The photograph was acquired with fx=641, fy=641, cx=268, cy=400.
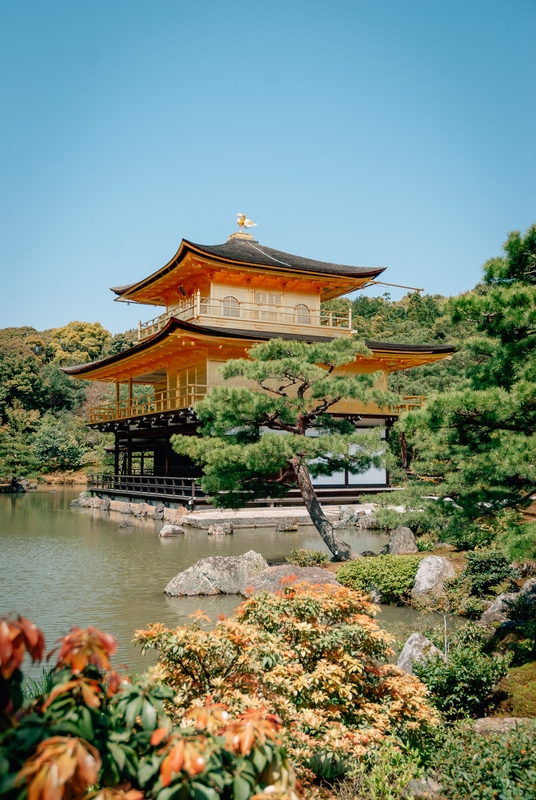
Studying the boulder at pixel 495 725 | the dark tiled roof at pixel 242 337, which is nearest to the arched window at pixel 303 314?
the dark tiled roof at pixel 242 337

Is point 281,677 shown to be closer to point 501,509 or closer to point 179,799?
point 179,799

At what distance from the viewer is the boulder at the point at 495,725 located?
4160 millimetres

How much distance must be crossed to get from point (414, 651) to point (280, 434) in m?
6.44

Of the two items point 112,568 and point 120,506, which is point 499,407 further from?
point 120,506

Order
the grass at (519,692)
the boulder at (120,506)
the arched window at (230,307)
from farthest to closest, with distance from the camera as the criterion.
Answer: the boulder at (120,506)
the arched window at (230,307)
the grass at (519,692)

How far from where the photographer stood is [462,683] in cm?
498

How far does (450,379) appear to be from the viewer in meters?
27.8

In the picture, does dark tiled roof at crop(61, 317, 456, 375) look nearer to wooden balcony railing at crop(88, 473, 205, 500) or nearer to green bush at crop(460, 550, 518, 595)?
wooden balcony railing at crop(88, 473, 205, 500)

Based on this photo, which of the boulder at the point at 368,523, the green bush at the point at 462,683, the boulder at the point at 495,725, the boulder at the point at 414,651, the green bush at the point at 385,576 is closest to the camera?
the boulder at the point at 495,725

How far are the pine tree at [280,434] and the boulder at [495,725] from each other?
702 centimetres

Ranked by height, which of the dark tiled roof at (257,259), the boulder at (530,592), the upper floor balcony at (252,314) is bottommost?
the boulder at (530,592)

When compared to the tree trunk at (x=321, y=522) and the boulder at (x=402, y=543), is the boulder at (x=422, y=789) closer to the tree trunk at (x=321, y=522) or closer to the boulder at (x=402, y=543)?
the tree trunk at (x=321, y=522)

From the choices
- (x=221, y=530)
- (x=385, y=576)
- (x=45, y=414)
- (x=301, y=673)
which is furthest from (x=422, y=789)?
(x=45, y=414)

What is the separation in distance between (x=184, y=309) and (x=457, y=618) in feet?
55.0
